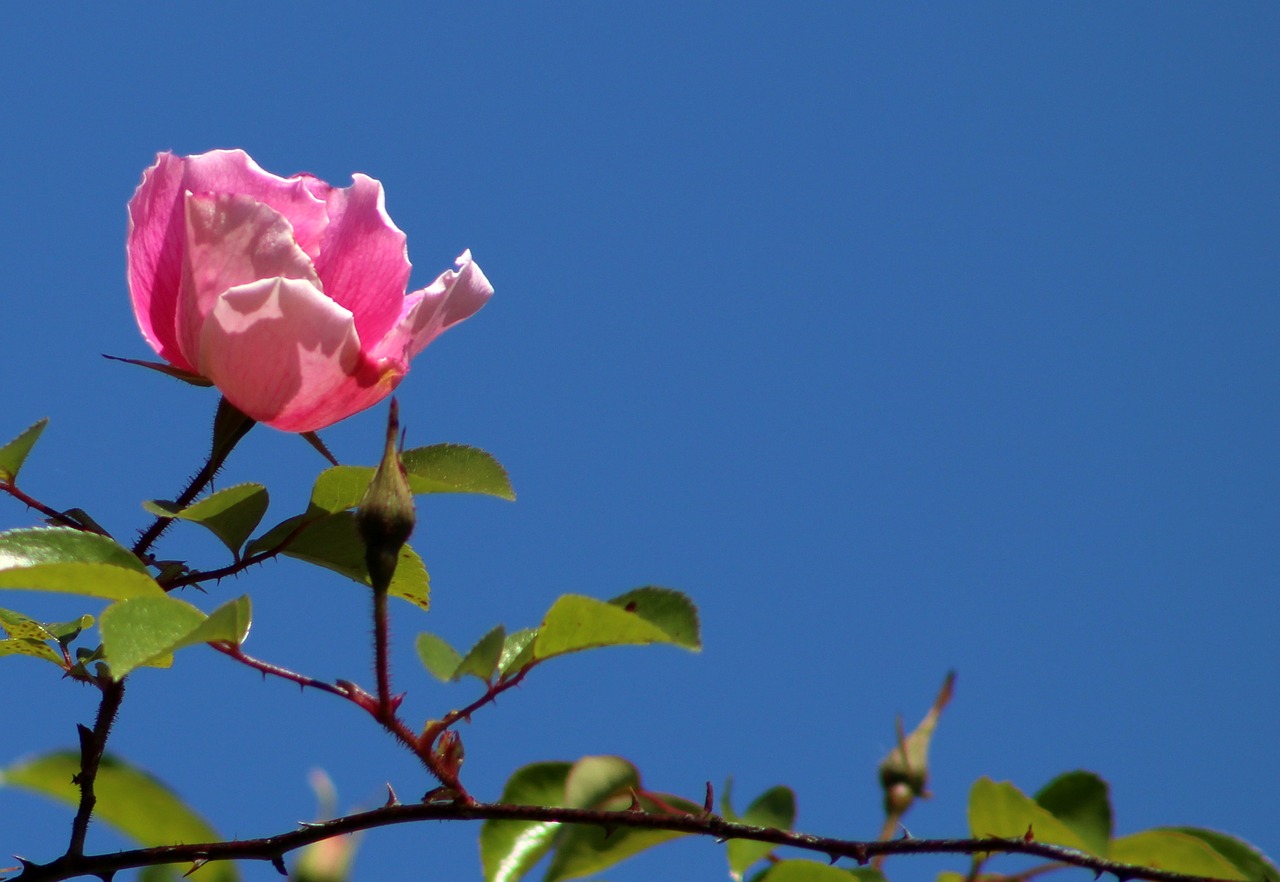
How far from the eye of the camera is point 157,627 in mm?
1131

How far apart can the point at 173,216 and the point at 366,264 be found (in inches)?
10.2

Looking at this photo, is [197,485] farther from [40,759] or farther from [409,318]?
[40,759]

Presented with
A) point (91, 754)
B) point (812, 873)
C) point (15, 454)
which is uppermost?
point (15, 454)

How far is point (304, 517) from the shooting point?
1501 millimetres

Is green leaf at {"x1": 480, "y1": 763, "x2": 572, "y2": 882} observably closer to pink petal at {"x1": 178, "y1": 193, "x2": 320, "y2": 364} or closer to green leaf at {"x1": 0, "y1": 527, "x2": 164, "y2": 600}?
green leaf at {"x1": 0, "y1": 527, "x2": 164, "y2": 600}

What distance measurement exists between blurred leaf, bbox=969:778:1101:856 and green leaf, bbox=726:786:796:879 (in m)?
0.21

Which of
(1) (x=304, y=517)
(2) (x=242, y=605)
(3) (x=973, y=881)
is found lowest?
(3) (x=973, y=881)

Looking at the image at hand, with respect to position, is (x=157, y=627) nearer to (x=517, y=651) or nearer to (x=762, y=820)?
(x=517, y=651)

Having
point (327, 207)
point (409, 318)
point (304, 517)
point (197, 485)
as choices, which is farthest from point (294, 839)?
point (327, 207)

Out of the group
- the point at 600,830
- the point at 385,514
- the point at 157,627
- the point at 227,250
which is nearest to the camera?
the point at 157,627

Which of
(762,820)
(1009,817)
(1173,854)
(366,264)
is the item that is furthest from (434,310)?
(1173,854)

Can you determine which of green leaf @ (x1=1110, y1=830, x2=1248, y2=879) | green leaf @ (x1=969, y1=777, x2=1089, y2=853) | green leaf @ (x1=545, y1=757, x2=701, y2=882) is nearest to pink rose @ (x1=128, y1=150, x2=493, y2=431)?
green leaf @ (x1=545, y1=757, x2=701, y2=882)

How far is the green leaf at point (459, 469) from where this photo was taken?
147 centimetres

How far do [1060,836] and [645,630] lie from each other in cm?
48
